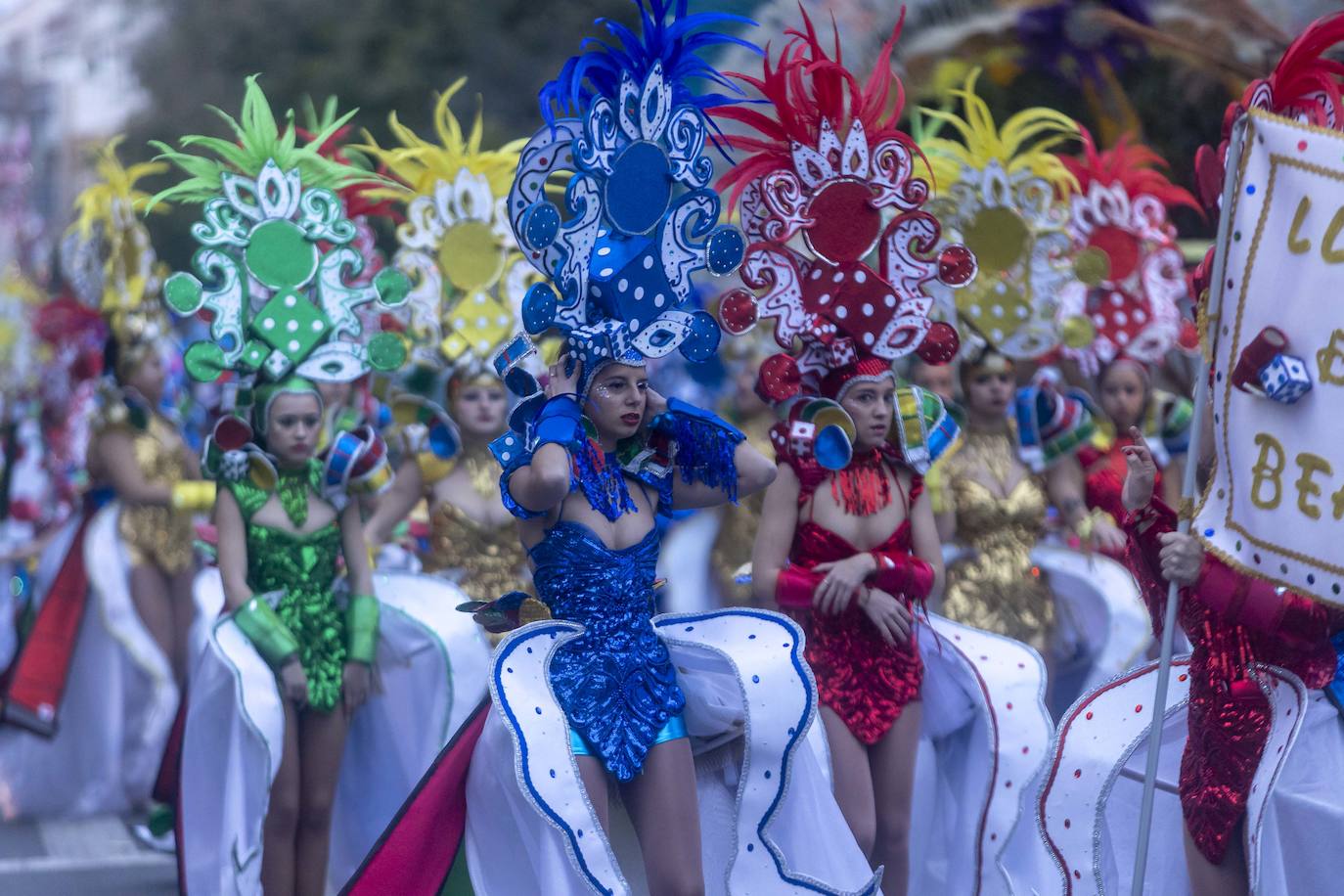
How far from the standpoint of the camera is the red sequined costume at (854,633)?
582 centimetres

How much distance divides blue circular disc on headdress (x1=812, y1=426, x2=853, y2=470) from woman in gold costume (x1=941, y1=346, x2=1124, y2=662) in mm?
2163

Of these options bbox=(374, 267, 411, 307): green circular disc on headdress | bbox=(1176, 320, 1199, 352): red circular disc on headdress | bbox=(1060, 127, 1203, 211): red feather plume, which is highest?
bbox=(1060, 127, 1203, 211): red feather plume

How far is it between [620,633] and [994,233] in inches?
136

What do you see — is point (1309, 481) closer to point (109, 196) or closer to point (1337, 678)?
point (1337, 678)

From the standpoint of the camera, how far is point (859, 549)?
5938 millimetres

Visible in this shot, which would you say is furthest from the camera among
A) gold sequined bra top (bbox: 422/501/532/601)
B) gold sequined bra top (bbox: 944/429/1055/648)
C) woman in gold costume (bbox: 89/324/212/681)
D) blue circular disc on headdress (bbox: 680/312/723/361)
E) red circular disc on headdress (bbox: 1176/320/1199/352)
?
woman in gold costume (bbox: 89/324/212/681)

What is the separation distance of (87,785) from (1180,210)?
949cm

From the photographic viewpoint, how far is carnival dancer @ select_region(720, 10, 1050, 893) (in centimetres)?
584

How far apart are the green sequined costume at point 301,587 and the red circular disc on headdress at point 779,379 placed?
5.48ft

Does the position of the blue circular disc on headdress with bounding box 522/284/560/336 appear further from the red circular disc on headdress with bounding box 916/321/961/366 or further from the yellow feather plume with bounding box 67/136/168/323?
the yellow feather plume with bounding box 67/136/168/323

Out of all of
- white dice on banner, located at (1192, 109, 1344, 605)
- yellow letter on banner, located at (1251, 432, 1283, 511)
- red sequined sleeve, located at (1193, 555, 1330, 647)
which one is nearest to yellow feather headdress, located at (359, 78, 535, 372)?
red sequined sleeve, located at (1193, 555, 1330, 647)

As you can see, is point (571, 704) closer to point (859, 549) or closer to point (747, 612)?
point (747, 612)

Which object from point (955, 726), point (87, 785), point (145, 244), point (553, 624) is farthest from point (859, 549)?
point (87, 785)

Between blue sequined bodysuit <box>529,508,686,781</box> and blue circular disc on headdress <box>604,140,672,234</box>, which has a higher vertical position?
blue circular disc on headdress <box>604,140,672,234</box>
